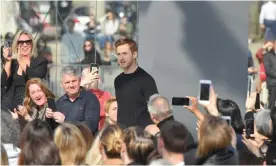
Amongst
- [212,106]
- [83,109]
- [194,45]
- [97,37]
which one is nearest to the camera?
[212,106]

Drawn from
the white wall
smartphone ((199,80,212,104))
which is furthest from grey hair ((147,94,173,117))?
the white wall

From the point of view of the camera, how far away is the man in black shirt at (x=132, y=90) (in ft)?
25.5

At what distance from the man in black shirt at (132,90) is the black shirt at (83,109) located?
0.26 m

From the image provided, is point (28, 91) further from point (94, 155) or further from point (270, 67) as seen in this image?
point (270, 67)

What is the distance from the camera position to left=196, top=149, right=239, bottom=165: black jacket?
5820 mm

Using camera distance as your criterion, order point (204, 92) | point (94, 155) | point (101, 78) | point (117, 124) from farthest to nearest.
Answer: point (101, 78), point (204, 92), point (117, 124), point (94, 155)

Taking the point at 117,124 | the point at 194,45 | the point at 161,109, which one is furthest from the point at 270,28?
the point at 117,124

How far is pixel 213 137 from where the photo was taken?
5.80 meters

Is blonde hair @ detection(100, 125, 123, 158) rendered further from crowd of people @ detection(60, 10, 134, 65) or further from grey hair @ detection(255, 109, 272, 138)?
crowd of people @ detection(60, 10, 134, 65)

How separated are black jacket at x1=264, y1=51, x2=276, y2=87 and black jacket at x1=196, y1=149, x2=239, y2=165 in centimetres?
594

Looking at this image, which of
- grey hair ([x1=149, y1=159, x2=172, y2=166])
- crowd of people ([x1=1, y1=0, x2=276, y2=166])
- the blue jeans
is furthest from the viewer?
the blue jeans

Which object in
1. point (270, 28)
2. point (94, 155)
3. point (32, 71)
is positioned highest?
point (270, 28)

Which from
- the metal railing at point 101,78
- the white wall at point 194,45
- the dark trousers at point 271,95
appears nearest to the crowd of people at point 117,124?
the white wall at point 194,45

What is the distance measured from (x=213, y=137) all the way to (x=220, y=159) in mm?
157
